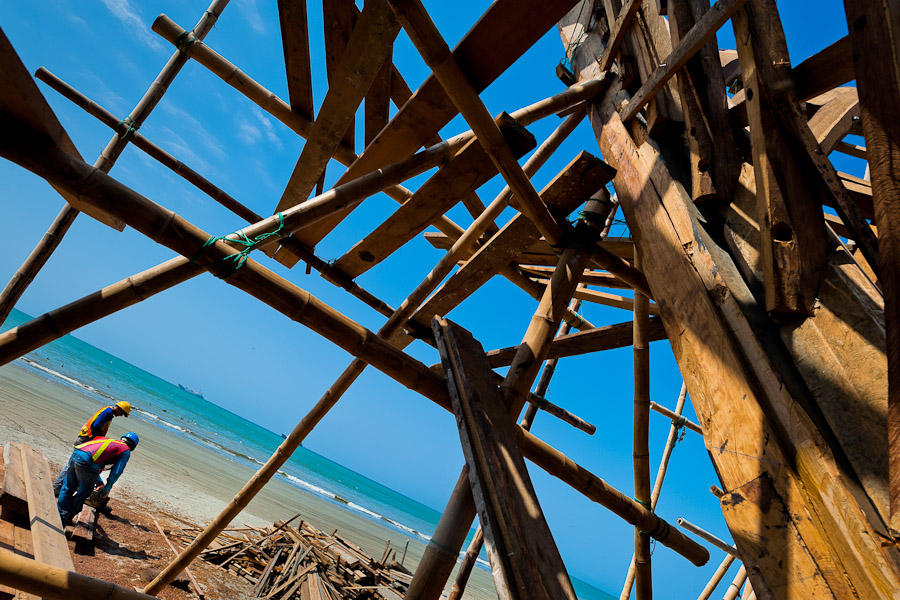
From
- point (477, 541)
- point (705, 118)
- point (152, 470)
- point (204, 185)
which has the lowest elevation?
point (152, 470)

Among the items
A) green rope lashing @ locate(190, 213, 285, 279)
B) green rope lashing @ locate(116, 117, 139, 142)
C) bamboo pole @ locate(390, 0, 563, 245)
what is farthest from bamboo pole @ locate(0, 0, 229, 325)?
bamboo pole @ locate(390, 0, 563, 245)

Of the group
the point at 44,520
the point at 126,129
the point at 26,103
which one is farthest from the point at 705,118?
the point at 44,520

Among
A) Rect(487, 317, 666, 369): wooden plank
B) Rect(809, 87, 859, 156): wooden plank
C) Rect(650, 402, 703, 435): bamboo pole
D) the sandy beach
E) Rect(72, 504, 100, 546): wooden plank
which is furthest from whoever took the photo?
the sandy beach

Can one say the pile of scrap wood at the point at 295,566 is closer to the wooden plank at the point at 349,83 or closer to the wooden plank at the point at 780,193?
the wooden plank at the point at 349,83

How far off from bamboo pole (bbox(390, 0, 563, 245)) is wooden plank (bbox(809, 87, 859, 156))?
1751mm

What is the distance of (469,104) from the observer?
2.32 metres

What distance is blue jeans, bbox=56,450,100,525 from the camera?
5.80 metres

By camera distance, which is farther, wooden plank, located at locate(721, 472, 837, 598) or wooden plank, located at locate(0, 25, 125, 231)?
wooden plank, located at locate(0, 25, 125, 231)

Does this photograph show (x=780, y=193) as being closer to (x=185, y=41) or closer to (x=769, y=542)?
(x=769, y=542)

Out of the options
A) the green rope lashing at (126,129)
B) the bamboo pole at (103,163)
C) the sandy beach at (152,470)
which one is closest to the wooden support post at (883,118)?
the bamboo pole at (103,163)

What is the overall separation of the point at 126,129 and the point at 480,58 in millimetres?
3584

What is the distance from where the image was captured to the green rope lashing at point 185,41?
11.9 feet

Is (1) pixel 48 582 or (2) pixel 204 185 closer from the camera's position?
(1) pixel 48 582

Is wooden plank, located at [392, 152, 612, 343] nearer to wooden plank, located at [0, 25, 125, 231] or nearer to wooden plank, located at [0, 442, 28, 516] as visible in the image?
wooden plank, located at [0, 25, 125, 231]
